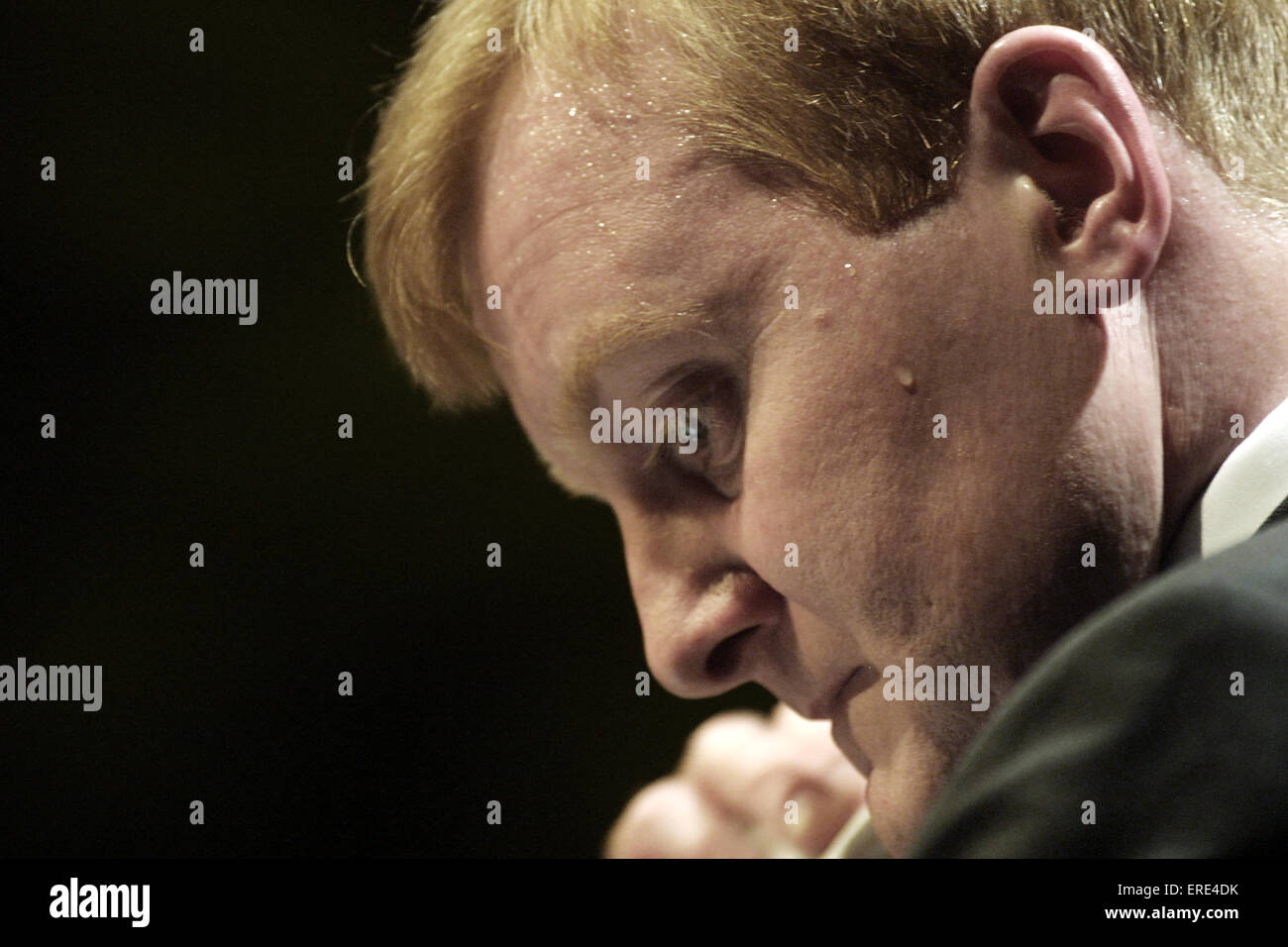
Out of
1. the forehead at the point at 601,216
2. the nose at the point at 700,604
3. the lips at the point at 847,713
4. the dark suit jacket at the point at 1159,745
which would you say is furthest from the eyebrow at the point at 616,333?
the dark suit jacket at the point at 1159,745

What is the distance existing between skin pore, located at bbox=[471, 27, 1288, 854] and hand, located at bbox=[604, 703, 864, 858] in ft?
1.19

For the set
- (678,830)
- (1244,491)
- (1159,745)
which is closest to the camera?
(1159,745)

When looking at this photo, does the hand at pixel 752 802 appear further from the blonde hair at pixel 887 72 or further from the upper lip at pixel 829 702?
the blonde hair at pixel 887 72

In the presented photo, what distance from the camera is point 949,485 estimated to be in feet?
2.58

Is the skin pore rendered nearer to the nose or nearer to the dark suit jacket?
the nose

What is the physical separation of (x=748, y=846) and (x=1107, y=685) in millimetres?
807

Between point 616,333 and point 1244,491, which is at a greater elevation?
point 616,333

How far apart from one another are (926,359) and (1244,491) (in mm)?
192

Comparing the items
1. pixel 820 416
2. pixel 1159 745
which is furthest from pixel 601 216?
pixel 1159 745

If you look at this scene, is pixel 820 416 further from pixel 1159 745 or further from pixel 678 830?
pixel 678 830

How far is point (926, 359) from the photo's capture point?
2.59ft

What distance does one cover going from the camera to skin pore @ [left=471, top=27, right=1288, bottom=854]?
2.52 ft

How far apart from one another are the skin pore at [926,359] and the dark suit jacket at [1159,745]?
29 cm
